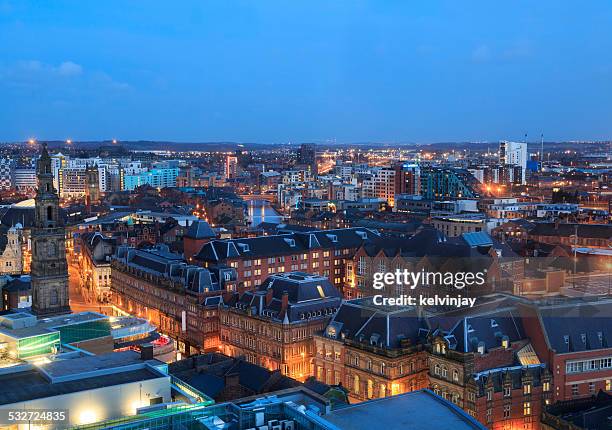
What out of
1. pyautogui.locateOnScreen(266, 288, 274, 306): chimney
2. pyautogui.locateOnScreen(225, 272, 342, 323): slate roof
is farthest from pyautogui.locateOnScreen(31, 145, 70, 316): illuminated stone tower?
pyautogui.locateOnScreen(266, 288, 274, 306): chimney

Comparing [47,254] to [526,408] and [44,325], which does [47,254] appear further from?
[526,408]

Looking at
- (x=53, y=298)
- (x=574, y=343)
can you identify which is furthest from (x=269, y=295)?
(x=574, y=343)

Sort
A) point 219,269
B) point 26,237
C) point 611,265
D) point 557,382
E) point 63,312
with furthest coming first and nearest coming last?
point 26,237 → point 611,265 → point 219,269 → point 63,312 → point 557,382

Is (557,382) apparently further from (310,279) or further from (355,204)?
(355,204)

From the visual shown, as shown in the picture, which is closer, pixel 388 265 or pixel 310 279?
pixel 310 279

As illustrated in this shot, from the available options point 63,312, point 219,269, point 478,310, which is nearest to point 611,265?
point 478,310

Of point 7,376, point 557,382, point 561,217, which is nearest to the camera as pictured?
point 7,376

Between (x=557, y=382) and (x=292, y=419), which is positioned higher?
(x=292, y=419)
